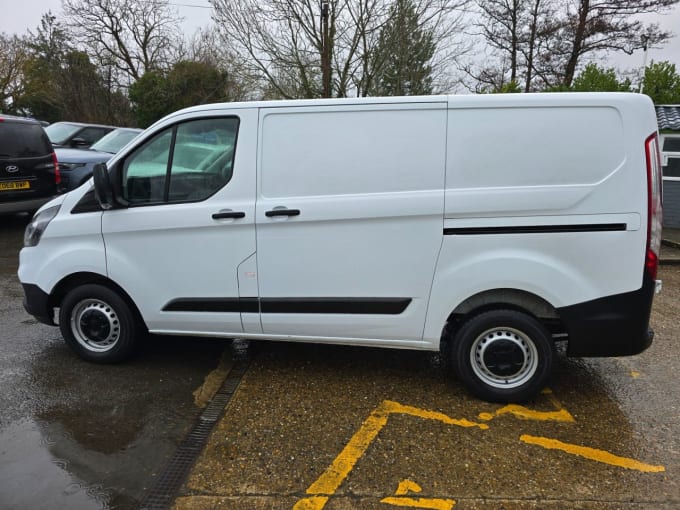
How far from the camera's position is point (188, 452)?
289 cm

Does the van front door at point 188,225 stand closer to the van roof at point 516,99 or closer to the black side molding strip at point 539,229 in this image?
the van roof at point 516,99

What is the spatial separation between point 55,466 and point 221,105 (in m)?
2.48

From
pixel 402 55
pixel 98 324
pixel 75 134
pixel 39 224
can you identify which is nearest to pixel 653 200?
pixel 98 324

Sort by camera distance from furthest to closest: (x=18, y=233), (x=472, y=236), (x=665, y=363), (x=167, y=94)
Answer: (x=167, y=94) → (x=18, y=233) → (x=665, y=363) → (x=472, y=236)

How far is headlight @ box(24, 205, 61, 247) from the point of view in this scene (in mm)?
3838

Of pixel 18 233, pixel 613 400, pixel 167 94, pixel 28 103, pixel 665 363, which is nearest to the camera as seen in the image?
pixel 613 400

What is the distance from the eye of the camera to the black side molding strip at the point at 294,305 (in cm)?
338

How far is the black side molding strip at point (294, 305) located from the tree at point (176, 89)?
63.3ft

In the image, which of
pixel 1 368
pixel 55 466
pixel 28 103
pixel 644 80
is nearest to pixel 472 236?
pixel 55 466

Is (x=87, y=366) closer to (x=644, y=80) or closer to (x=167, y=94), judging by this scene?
(x=644, y=80)

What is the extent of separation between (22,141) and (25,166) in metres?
0.40

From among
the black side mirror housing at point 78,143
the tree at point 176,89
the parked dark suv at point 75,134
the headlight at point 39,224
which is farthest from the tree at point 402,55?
the headlight at point 39,224

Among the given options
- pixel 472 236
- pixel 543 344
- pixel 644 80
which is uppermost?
pixel 644 80

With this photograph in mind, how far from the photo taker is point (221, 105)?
11.6 feet
